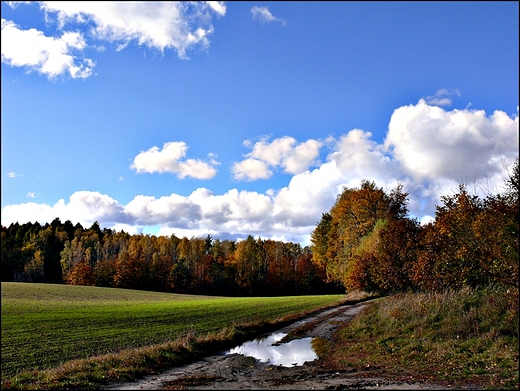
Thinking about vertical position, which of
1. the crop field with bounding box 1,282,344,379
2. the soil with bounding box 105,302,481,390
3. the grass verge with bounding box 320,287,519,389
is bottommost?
the crop field with bounding box 1,282,344,379

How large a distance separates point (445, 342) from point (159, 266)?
93.0m

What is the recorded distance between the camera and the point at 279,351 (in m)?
20.7

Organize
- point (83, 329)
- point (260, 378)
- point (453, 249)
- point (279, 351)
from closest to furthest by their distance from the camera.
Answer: point (260, 378) → point (279, 351) → point (453, 249) → point (83, 329)

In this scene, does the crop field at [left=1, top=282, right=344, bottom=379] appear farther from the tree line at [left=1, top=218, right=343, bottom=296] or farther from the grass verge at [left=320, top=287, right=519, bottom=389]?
the tree line at [left=1, top=218, right=343, bottom=296]

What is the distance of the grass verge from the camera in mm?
12445

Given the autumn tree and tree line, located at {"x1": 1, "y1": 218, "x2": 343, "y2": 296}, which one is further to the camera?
tree line, located at {"x1": 1, "y1": 218, "x2": 343, "y2": 296}

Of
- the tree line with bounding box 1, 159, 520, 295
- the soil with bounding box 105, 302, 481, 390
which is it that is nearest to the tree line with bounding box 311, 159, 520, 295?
the tree line with bounding box 1, 159, 520, 295

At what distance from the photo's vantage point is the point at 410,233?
31609 mm

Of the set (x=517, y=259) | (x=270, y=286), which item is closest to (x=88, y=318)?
(x=517, y=259)

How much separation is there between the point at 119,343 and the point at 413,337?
1748 cm

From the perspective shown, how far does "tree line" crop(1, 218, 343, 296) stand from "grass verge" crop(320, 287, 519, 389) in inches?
3008

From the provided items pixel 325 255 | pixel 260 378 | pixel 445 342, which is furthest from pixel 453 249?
pixel 325 255

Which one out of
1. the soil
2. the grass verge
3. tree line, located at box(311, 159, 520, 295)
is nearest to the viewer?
the soil

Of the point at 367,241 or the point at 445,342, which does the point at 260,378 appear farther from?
the point at 367,241
